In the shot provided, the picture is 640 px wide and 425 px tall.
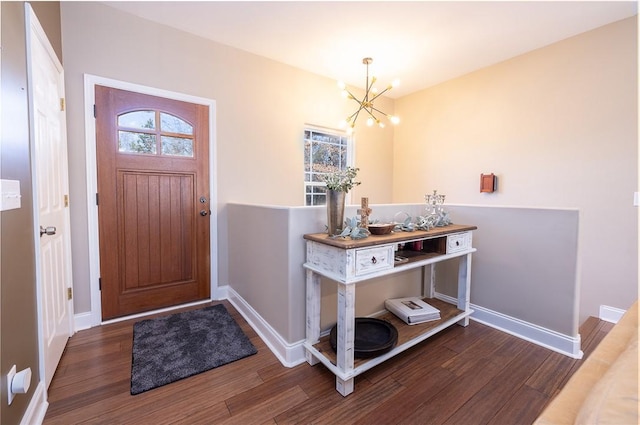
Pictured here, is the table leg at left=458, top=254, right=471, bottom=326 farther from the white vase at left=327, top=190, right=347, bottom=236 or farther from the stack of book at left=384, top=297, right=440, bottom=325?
the white vase at left=327, top=190, right=347, bottom=236

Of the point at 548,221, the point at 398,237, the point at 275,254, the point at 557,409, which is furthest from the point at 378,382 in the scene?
the point at 548,221

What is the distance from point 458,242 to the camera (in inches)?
83.7

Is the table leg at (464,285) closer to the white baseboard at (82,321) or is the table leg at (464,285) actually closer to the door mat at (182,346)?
the door mat at (182,346)

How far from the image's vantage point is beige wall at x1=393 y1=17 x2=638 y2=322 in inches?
95.6

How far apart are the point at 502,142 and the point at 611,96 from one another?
93 centimetres

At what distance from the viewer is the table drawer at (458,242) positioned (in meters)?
2.05

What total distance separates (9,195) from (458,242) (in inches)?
103

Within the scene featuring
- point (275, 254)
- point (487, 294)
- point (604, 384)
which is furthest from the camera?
point (487, 294)

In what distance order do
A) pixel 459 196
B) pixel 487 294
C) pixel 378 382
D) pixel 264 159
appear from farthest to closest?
pixel 459 196
pixel 264 159
pixel 487 294
pixel 378 382

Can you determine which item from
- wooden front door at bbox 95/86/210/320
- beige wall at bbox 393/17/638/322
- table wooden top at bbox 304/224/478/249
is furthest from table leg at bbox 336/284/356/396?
wooden front door at bbox 95/86/210/320

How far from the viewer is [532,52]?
116 inches

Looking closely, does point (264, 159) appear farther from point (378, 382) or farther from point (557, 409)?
point (557, 409)

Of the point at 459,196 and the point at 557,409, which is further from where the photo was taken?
the point at 459,196

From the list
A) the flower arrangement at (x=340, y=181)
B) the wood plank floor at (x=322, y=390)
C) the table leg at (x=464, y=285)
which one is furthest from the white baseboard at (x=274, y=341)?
the table leg at (x=464, y=285)
